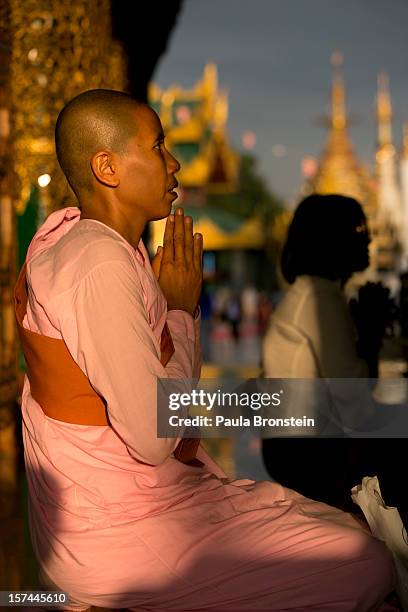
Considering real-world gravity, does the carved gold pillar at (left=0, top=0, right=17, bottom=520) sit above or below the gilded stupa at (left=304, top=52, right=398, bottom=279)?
below

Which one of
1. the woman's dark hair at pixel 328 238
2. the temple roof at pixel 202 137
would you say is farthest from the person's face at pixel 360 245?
the temple roof at pixel 202 137

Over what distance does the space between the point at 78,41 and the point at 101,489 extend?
3.89m

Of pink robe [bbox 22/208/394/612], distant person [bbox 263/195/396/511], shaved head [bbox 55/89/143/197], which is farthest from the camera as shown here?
distant person [bbox 263/195/396/511]

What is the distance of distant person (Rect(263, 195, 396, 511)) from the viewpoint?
225 cm

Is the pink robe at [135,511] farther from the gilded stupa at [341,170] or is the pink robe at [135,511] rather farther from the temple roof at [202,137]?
the temple roof at [202,137]

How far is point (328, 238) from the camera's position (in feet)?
7.66

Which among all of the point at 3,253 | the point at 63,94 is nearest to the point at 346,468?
the point at 3,253

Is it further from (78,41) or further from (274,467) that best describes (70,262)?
(78,41)

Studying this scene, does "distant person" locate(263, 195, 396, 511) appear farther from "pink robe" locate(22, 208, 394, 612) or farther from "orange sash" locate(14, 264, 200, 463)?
"orange sash" locate(14, 264, 200, 463)

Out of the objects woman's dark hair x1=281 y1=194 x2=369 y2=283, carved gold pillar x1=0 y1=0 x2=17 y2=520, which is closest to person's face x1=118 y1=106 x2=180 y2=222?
woman's dark hair x1=281 y1=194 x2=369 y2=283

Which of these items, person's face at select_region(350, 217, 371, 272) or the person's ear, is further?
person's face at select_region(350, 217, 371, 272)

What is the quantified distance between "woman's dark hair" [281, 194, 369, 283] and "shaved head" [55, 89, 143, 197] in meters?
0.89

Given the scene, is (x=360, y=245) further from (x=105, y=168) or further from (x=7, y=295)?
(x=7, y=295)

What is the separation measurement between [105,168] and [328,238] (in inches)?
38.0
